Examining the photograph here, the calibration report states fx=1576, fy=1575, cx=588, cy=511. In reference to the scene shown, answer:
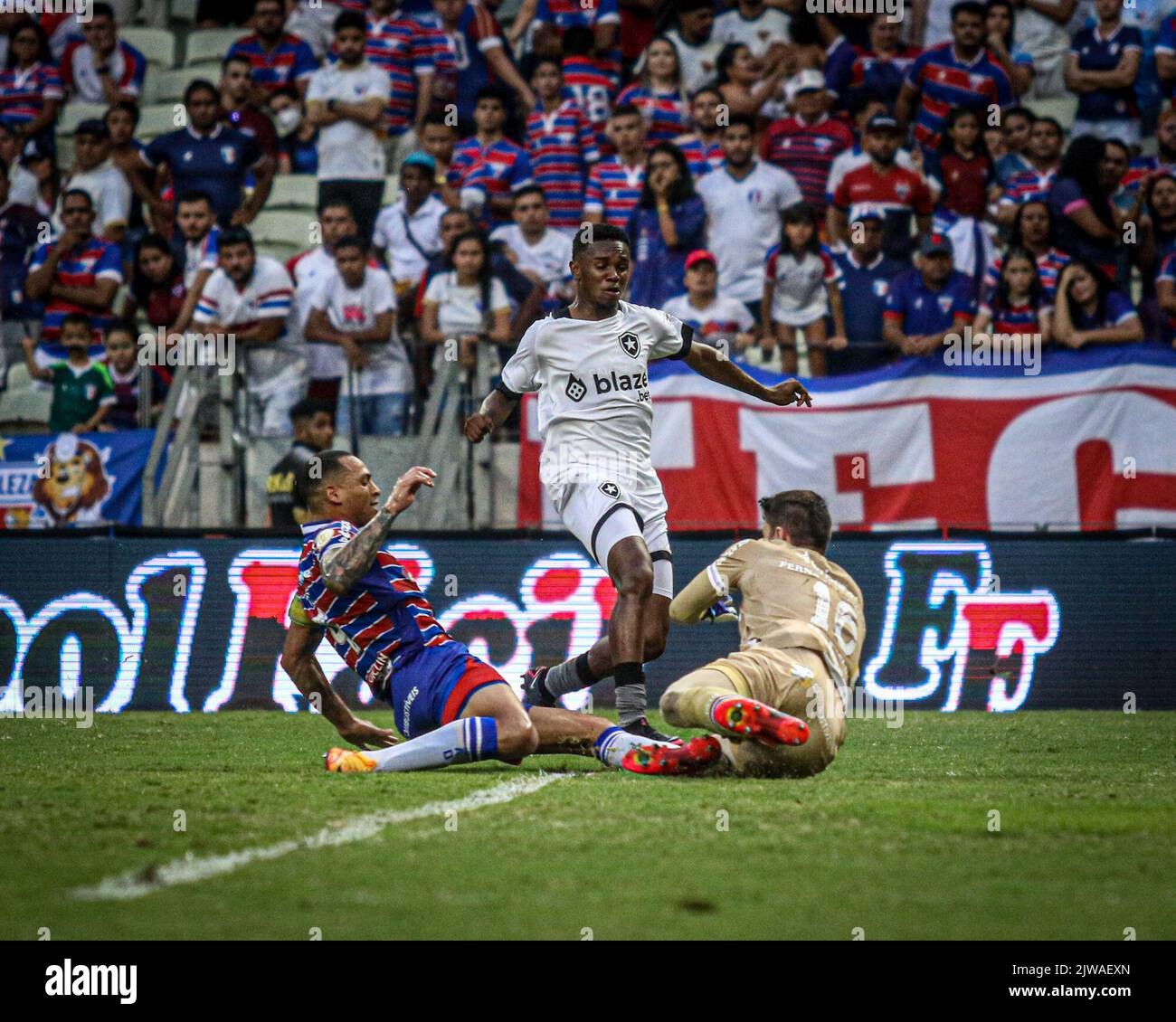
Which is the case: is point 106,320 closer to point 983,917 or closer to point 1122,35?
point 1122,35

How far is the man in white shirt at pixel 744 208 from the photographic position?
12797 millimetres

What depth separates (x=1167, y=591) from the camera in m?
10.4

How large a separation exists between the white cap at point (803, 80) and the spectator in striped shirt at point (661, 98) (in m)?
0.95

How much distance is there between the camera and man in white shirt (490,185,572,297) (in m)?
12.7

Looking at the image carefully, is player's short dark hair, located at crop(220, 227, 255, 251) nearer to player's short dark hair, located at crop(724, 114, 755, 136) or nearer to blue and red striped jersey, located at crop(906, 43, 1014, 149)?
player's short dark hair, located at crop(724, 114, 755, 136)

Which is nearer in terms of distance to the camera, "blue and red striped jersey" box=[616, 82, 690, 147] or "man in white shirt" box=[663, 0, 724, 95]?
"blue and red striped jersey" box=[616, 82, 690, 147]

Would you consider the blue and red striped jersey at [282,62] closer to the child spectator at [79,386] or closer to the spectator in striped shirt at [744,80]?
the child spectator at [79,386]

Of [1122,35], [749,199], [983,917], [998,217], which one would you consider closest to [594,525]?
[983,917]

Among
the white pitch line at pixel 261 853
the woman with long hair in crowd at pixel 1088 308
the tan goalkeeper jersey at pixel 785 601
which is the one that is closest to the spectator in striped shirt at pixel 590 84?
the woman with long hair in crowd at pixel 1088 308

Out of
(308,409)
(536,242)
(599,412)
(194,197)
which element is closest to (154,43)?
(194,197)

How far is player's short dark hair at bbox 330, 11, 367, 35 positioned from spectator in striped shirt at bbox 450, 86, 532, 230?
1.63 m

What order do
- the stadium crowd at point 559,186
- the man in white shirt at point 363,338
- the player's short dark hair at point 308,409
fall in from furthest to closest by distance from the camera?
the stadium crowd at point 559,186, the man in white shirt at point 363,338, the player's short dark hair at point 308,409

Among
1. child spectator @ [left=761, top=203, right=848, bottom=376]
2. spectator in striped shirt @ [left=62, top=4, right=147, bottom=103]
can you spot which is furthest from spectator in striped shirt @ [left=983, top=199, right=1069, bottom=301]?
spectator in striped shirt @ [left=62, top=4, right=147, bottom=103]

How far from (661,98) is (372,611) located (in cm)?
875
